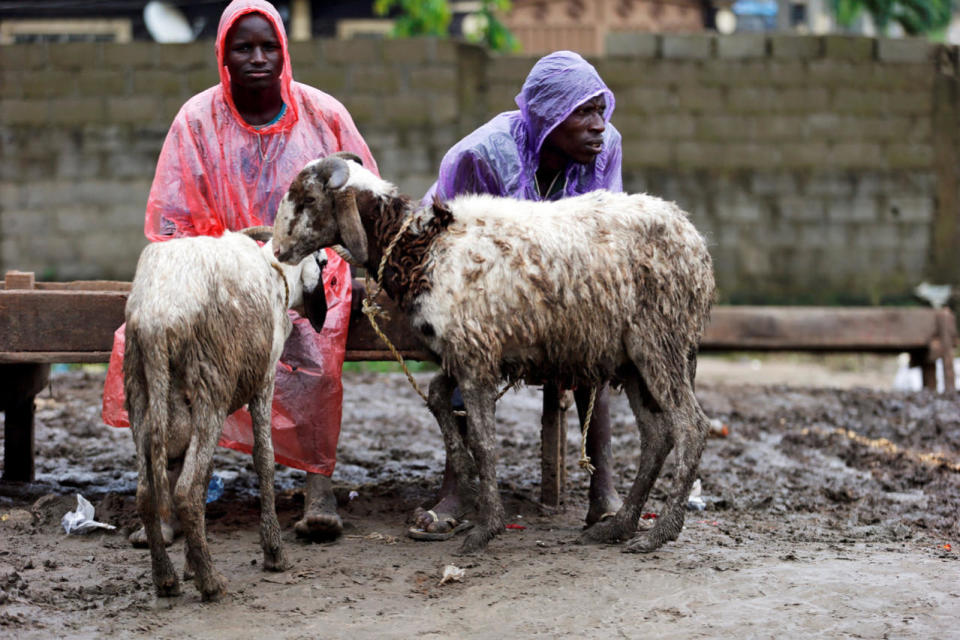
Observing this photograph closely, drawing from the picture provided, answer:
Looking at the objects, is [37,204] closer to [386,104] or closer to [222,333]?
[386,104]

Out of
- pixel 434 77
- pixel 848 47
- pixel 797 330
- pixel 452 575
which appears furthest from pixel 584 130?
pixel 848 47

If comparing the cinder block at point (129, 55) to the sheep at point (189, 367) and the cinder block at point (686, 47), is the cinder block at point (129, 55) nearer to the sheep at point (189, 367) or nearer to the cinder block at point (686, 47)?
the cinder block at point (686, 47)

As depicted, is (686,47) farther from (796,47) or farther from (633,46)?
(796,47)

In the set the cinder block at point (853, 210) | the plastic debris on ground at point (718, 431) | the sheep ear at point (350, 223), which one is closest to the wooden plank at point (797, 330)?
the plastic debris on ground at point (718, 431)

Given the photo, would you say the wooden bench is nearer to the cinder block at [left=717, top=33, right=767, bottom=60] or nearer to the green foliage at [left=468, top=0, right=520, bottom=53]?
the cinder block at [left=717, top=33, right=767, bottom=60]

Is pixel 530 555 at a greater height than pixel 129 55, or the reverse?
pixel 129 55

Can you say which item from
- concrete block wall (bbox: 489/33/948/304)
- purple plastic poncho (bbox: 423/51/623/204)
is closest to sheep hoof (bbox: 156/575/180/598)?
purple plastic poncho (bbox: 423/51/623/204)

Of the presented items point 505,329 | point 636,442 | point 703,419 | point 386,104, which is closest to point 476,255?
point 505,329

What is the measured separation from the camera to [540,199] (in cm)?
566

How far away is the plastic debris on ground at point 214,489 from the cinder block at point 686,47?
778 cm

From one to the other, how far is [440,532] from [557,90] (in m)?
2.16

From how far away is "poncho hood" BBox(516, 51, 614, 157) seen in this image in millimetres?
5219

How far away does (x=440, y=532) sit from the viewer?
5.41 metres

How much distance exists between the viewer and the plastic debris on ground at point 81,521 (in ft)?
17.9
